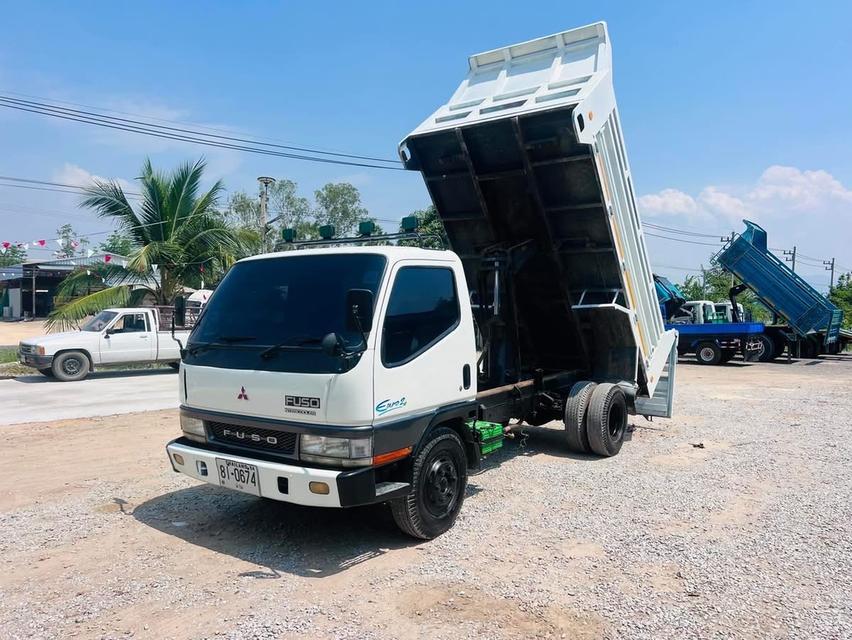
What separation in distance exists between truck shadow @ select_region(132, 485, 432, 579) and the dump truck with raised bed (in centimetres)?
51

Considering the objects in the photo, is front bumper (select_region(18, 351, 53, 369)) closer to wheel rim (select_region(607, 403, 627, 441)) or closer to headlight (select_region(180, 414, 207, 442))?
Result: headlight (select_region(180, 414, 207, 442))

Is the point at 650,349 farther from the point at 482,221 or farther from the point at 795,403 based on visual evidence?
the point at 795,403

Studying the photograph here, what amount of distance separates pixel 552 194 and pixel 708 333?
56.5ft

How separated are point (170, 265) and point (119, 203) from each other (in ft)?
7.13

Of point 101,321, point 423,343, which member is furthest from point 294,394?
point 101,321

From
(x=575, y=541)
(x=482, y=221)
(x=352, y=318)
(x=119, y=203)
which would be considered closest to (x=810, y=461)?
(x=575, y=541)

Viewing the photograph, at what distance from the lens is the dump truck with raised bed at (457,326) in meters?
4.30

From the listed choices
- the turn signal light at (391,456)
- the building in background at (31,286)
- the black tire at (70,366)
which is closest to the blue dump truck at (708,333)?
the black tire at (70,366)

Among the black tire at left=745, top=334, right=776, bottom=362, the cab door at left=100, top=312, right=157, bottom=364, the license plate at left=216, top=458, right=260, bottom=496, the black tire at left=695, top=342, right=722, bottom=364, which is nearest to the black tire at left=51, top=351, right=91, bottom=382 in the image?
the cab door at left=100, top=312, right=157, bottom=364

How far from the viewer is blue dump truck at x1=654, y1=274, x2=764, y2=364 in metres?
21.4

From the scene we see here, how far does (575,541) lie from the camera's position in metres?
4.91

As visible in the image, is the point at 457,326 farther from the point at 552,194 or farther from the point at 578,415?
the point at 578,415

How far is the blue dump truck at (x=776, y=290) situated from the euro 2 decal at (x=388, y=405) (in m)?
21.0

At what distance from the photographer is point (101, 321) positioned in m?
16.1
